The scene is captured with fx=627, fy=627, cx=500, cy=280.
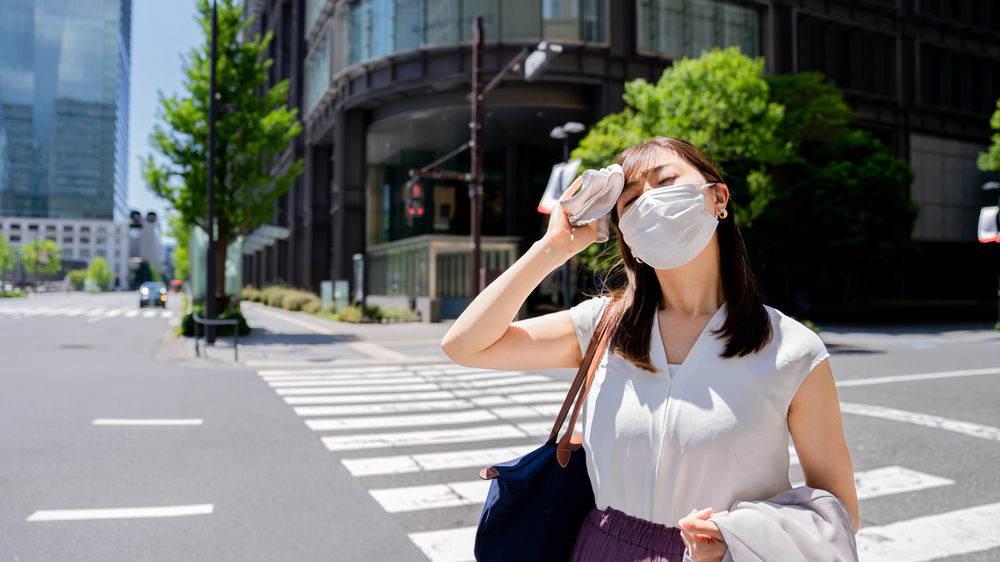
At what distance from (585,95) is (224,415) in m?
25.0

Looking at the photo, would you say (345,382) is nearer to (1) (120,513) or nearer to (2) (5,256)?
(1) (120,513)

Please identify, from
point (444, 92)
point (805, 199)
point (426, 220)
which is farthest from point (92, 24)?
point (805, 199)

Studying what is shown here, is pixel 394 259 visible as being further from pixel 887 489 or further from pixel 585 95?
pixel 887 489

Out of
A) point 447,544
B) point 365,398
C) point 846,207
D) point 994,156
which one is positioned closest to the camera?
point 447,544

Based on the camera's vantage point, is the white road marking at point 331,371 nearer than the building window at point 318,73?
Yes

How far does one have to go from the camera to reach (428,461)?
607 cm

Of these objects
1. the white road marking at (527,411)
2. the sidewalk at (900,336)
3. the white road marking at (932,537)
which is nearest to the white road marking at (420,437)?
the white road marking at (527,411)

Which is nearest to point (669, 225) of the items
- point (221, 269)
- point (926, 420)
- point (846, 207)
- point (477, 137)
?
point (926, 420)

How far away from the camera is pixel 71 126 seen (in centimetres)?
15150

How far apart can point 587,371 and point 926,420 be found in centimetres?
820

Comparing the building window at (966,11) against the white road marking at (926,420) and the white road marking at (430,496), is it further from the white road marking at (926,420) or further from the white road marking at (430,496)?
the white road marking at (430,496)

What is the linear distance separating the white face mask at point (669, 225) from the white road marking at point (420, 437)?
18.1 feet

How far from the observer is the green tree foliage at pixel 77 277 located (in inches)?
5143

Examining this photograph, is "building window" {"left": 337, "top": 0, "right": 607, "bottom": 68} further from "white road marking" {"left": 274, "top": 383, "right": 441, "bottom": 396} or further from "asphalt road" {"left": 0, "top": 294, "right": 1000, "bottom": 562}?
"white road marking" {"left": 274, "top": 383, "right": 441, "bottom": 396}
